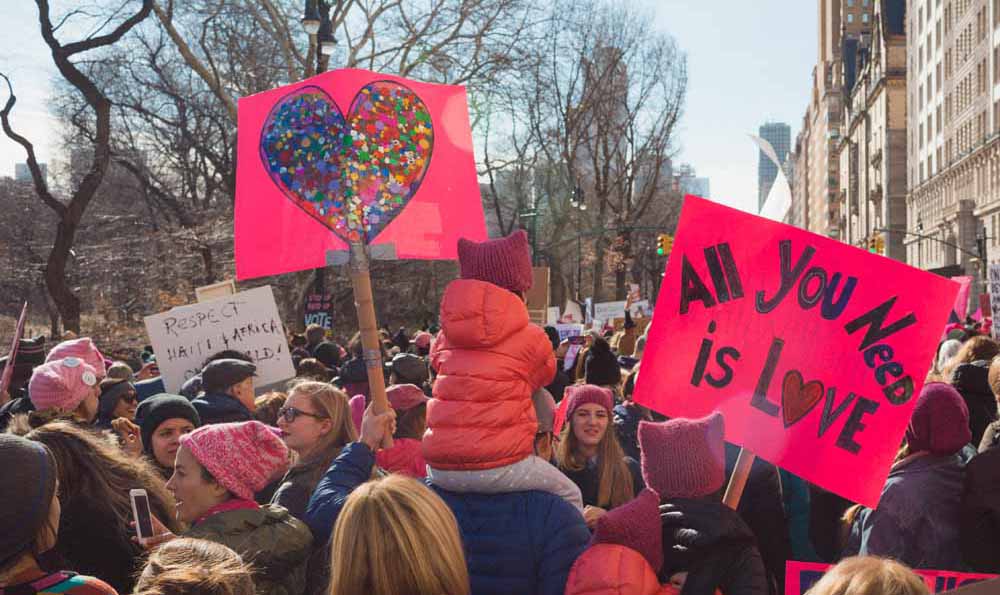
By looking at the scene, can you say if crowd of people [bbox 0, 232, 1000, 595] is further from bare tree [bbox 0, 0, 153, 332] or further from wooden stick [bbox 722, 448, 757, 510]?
bare tree [bbox 0, 0, 153, 332]

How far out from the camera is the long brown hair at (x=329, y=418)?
4.19m

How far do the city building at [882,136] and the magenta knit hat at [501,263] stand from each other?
264 feet

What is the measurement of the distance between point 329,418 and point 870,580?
2571 mm

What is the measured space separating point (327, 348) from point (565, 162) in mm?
28979

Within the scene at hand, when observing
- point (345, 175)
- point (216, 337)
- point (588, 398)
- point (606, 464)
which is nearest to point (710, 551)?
point (606, 464)

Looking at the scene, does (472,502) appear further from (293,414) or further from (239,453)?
(293,414)

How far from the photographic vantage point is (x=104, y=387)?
6.24 metres

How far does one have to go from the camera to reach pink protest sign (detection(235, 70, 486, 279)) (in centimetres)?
482

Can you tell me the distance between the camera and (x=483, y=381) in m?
3.17

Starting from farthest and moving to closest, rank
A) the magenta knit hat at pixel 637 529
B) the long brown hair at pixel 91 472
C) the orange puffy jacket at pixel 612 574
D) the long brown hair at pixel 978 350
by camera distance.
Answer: the long brown hair at pixel 978 350 → the long brown hair at pixel 91 472 → the magenta knit hat at pixel 637 529 → the orange puffy jacket at pixel 612 574

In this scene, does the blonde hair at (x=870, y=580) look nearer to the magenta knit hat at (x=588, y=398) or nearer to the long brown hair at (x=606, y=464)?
the long brown hair at (x=606, y=464)

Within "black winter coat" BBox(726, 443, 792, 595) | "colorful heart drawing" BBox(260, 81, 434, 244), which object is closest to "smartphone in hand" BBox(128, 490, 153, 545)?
"colorful heart drawing" BBox(260, 81, 434, 244)

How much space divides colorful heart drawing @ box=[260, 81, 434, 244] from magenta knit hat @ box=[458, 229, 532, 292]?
1.50 meters

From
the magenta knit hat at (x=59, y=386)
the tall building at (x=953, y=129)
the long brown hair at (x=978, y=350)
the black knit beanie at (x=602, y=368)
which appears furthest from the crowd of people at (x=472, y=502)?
the tall building at (x=953, y=129)
